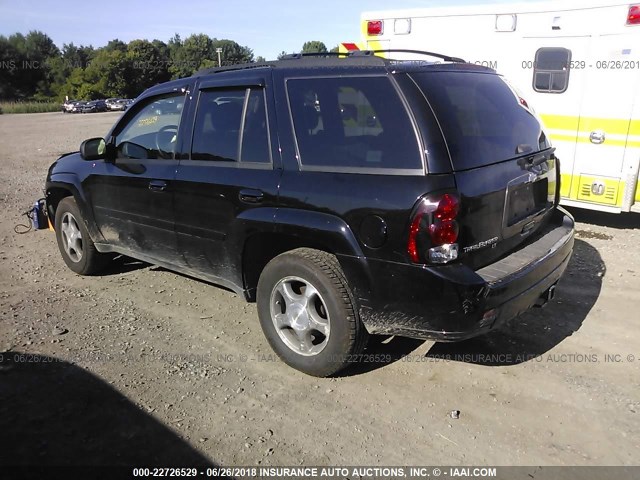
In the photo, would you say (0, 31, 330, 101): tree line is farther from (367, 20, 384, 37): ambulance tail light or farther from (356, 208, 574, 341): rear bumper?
(356, 208, 574, 341): rear bumper

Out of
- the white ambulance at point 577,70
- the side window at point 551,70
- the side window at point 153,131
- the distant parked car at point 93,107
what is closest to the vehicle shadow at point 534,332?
the white ambulance at point 577,70

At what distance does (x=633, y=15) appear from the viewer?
239 inches

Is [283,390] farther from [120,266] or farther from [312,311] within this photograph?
[120,266]

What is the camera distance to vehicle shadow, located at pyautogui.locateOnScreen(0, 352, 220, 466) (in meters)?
2.77

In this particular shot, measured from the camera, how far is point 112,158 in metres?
4.72

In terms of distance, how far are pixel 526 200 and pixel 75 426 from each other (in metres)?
3.07

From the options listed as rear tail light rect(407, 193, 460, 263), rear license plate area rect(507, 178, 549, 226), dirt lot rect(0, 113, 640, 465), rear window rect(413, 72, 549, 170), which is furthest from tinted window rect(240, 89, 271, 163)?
rear license plate area rect(507, 178, 549, 226)

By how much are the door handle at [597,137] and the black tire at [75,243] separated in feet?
19.2

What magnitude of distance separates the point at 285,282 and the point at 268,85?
1326mm

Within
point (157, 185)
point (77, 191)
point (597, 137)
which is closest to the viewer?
point (157, 185)

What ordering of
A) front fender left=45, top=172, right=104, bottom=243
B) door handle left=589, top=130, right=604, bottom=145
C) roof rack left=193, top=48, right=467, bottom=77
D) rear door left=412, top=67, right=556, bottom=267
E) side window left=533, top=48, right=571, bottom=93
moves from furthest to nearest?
side window left=533, top=48, right=571, bottom=93
door handle left=589, top=130, right=604, bottom=145
front fender left=45, top=172, right=104, bottom=243
roof rack left=193, top=48, right=467, bottom=77
rear door left=412, top=67, right=556, bottom=267

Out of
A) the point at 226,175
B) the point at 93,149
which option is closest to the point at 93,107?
the point at 93,149

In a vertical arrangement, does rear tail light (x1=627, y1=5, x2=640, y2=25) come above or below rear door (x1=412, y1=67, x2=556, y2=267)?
above

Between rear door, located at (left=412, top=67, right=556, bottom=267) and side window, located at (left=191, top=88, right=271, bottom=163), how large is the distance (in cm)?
114
